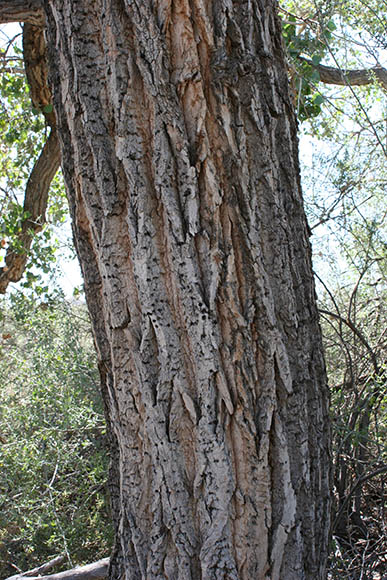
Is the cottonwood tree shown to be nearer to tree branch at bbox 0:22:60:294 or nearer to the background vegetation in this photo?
the background vegetation

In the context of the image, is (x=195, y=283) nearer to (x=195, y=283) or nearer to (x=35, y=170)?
(x=195, y=283)

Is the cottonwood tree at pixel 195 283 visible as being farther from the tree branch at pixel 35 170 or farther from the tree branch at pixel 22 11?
the tree branch at pixel 35 170

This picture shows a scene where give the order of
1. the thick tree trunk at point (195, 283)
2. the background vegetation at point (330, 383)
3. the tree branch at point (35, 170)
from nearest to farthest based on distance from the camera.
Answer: the thick tree trunk at point (195, 283) → the background vegetation at point (330, 383) → the tree branch at point (35, 170)

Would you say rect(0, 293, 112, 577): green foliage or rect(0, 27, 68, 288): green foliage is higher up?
rect(0, 27, 68, 288): green foliage

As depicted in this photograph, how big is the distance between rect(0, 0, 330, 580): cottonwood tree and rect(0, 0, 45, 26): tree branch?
5.31 feet

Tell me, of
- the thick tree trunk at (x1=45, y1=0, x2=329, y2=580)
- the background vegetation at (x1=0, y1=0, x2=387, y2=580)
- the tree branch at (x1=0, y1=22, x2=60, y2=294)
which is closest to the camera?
the thick tree trunk at (x1=45, y1=0, x2=329, y2=580)

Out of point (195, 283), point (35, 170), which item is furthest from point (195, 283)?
point (35, 170)

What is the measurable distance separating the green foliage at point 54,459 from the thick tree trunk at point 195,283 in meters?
1.83

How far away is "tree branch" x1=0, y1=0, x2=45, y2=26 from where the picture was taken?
2.92 m

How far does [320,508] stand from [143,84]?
126 centimetres

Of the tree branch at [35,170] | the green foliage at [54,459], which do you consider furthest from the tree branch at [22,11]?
the green foliage at [54,459]

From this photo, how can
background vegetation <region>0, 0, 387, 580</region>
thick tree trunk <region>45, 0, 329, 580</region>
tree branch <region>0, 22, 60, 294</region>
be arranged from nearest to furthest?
thick tree trunk <region>45, 0, 329, 580</region> → background vegetation <region>0, 0, 387, 580</region> → tree branch <region>0, 22, 60, 294</region>

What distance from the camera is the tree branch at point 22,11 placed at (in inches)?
115

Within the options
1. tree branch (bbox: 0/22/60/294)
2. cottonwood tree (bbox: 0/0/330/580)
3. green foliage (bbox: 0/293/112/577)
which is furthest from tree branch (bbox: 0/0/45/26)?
green foliage (bbox: 0/293/112/577)
